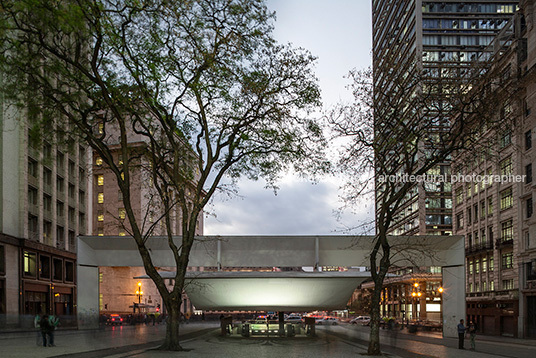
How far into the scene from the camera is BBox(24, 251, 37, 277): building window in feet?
179

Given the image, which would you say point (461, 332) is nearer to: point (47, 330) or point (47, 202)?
point (47, 330)

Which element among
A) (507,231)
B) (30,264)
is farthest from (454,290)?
(30,264)

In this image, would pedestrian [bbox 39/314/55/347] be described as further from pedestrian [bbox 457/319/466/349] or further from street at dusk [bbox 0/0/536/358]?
pedestrian [bbox 457/319/466/349]

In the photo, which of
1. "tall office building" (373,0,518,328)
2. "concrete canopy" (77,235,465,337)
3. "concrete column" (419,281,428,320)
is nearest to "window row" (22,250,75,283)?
"concrete canopy" (77,235,465,337)

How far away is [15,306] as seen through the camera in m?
51.1

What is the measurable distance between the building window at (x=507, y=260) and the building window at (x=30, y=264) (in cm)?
4529

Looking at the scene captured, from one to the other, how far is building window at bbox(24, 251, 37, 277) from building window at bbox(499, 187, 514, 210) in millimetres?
45227

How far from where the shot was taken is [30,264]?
55.6m

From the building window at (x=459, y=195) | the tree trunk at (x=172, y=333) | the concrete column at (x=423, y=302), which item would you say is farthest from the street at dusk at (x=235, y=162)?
the concrete column at (x=423, y=302)

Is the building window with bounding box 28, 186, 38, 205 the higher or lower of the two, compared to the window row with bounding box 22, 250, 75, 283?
higher

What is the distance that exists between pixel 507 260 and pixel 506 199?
5.95 meters

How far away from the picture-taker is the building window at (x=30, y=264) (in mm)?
54688

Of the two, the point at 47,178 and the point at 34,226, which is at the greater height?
the point at 47,178

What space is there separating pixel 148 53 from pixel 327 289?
601 inches
